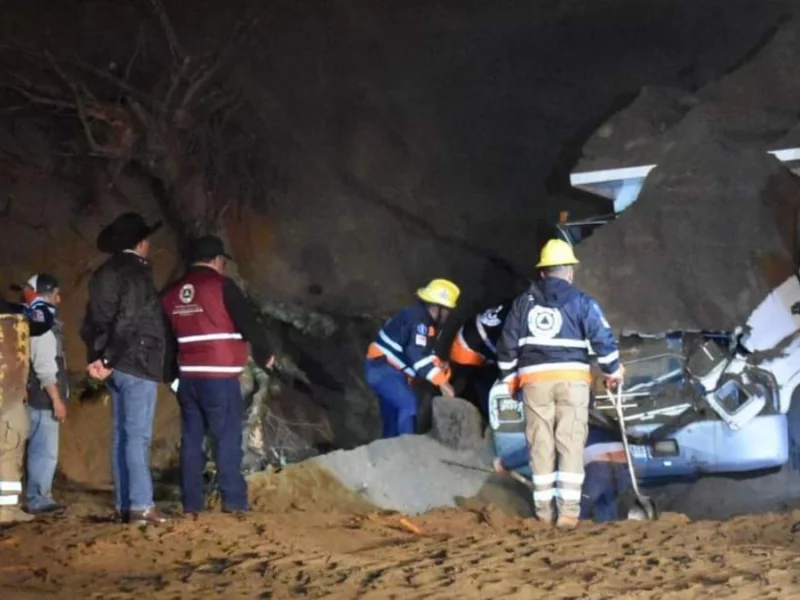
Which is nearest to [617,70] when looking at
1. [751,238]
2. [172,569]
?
[751,238]

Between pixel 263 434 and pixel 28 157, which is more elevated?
pixel 28 157

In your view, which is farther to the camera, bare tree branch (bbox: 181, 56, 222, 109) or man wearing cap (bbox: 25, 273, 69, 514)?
bare tree branch (bbox: 181, 56, 222, 109)

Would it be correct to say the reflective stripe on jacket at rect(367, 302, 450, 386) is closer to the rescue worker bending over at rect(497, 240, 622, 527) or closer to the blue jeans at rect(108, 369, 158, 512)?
the rescue worker bending over at rect(497, 240, 622, 527)

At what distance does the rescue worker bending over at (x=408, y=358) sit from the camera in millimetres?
8820

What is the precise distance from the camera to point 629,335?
7703 mm

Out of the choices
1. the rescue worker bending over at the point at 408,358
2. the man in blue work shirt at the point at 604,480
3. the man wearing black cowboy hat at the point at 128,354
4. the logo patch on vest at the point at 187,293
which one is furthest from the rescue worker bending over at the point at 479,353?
the man wearing black cowboy hat at the point at 128,354

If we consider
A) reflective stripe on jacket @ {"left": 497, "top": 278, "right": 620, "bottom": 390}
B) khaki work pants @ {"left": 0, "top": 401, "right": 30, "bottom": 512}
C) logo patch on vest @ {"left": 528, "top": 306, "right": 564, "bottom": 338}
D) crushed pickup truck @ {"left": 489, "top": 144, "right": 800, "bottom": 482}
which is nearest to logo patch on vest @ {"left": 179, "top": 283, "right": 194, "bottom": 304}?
khaki work pants @ {"left": 0, "top": 401, "right": 30, "bottom": 512}

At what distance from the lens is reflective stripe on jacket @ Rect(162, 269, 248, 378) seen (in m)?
6.65

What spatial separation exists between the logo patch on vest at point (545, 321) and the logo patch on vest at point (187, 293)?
7.44ft

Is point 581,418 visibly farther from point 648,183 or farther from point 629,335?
point 648,183

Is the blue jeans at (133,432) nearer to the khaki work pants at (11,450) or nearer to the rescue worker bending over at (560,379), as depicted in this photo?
the khaki work pants at (11,450)

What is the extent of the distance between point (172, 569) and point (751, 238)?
16.4 feet

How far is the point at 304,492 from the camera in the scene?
7734mm

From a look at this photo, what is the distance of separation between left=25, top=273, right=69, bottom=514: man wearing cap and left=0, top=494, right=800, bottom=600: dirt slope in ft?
6.18
